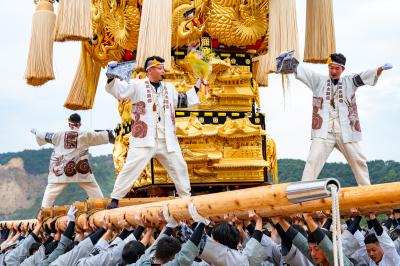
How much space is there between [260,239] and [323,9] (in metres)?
4.88

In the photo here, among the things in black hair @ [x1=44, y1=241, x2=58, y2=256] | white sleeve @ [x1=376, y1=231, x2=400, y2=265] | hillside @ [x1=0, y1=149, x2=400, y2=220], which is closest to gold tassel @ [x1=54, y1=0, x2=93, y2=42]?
black hair @ [x1=44, y1=241, x2=58, y2=256]

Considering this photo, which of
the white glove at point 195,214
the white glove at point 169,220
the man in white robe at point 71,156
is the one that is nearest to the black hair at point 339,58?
the white glove at point 169,220

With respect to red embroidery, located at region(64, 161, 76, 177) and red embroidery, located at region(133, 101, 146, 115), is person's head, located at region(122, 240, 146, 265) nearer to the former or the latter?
red embroidery, located at region(133, 101, 146, 115)

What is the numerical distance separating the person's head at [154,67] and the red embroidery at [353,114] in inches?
67.7

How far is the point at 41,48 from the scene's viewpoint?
10.1 metres

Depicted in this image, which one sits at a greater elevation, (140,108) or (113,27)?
(113,27)

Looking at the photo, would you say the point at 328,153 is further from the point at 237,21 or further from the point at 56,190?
the point at 56,190

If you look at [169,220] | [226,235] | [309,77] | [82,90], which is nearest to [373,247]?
[226,235]

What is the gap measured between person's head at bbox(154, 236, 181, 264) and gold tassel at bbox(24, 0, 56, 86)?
5.32 m

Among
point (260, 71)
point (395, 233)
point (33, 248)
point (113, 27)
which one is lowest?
point (33, 248)

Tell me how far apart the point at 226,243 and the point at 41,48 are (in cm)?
572

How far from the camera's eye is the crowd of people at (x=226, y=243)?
4.95m

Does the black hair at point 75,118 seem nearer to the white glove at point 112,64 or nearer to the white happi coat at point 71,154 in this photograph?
the white happi coat at point 71,154

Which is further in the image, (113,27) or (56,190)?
(113,27)
